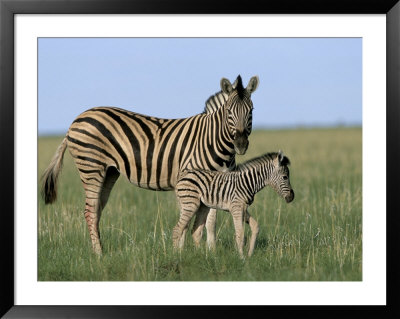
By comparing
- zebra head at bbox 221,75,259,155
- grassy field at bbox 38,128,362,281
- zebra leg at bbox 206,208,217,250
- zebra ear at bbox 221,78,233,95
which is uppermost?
zebra ear at bbox 221,78,233,95

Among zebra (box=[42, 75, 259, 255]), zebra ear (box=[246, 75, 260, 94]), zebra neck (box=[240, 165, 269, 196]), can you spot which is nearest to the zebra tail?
zebra (box=[42, 75, 259, 255])

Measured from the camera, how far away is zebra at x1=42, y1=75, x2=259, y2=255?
802 centimetres

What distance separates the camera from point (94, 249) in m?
8.30

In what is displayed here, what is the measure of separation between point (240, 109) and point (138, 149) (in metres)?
1.91

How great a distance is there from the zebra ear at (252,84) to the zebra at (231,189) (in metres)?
Answer: 1.05

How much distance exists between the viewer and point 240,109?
7457 mm

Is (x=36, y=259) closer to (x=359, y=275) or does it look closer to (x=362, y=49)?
(x=359, y=275)

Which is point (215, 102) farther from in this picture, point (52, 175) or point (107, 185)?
point (52, 175)

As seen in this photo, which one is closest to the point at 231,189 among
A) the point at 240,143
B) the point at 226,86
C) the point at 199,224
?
the point at 240,143

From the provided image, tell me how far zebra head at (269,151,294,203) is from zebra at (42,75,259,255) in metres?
0.69

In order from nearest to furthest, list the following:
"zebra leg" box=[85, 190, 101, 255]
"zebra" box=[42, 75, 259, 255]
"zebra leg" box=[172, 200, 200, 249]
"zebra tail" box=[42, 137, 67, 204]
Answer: "zebra leg" box=[172, 200, 200, 249], "zebra" box=[42, 75, 259, 255], "zebra leg" box=[85, 190, 101, 255], "zebra tail" box=[42, 137, 67, 204]

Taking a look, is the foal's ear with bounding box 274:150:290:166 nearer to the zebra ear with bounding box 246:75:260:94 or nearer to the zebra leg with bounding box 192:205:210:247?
the zebra ear with bounding box 246:75:260:94

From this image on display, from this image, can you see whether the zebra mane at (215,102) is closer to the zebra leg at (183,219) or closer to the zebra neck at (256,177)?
the zebra neck at (256,177)
